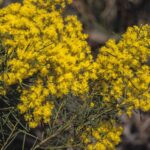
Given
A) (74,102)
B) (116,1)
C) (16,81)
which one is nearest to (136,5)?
(116,1)

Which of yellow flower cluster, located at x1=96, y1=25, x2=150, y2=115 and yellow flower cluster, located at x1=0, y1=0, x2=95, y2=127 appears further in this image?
yellow flower cluster, located at x1=96, y1=25, x2=150, y2=115

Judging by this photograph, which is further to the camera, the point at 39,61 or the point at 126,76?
the point at 126,76

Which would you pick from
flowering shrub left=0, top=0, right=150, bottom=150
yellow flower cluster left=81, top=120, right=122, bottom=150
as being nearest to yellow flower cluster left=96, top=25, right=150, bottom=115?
flowering shrub left=0, top=0, right=150, bottom=150

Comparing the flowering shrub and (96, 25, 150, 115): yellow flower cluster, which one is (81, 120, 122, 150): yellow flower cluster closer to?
the flowering shrub

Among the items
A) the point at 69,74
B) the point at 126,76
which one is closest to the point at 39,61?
the point at 69,74

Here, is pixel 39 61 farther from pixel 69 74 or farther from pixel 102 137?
pixel 102 137

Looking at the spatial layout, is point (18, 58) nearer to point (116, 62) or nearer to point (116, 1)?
point (116, 62)

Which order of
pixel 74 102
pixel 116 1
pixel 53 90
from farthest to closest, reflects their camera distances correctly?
1. pixel 116 1
2. pixel 74 102
3. pixel 53 90

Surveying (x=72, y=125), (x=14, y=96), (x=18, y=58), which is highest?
(x=18, y=58)
